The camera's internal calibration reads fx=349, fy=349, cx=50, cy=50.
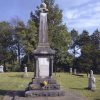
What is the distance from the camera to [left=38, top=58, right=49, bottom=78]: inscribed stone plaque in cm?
1995

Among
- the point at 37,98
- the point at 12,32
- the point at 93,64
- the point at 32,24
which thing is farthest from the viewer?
the point at 12,32

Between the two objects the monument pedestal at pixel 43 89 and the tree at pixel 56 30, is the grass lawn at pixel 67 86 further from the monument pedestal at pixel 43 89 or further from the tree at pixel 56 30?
the tree at pixel 56 30

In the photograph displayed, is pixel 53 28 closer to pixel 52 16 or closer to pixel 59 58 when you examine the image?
pixel 52 16

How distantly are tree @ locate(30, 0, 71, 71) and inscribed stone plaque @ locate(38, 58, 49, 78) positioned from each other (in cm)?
3391

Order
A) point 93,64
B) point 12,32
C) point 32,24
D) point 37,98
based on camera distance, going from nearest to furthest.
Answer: point 37,98
point 32,24
point 93,64
point 12,32

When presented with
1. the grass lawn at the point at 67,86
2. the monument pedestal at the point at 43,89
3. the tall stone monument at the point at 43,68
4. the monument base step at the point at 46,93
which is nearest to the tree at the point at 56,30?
the grass lawn at the point at 67,86

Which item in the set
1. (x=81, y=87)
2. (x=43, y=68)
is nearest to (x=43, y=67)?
(x=43, y=68)

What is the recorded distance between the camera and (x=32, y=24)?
53844 millimetres

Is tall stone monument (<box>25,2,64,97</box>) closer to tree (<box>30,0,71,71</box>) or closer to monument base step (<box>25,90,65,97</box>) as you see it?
monument base step (<box>25,90,65,97</box>)

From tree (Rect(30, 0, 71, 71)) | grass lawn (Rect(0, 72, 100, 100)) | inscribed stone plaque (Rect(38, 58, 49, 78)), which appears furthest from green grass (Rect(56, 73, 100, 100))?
tree (Rect(30, 0, 71, 71))

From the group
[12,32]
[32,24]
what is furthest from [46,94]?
[12,32]

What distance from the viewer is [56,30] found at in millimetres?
54719

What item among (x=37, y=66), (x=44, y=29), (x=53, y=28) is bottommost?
(x=37, y=66)

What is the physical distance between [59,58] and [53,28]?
533 cm
